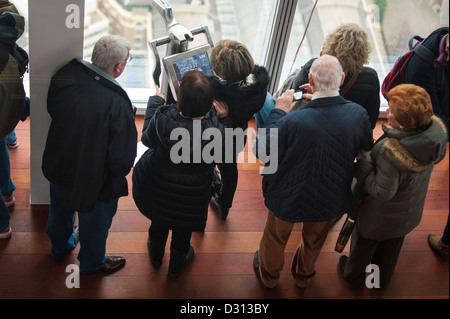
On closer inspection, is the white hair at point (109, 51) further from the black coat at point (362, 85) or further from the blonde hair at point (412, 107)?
the blonde hair at point (412, 107)

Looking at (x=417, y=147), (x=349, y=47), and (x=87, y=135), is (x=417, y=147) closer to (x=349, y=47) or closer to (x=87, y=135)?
(x=349, y=47)

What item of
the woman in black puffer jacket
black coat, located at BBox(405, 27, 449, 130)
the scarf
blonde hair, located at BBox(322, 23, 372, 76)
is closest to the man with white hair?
the woman in black puffer jacket

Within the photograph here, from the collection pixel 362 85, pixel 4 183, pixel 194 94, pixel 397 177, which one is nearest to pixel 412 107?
pixel 397 177

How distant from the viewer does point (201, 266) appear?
2.44 m

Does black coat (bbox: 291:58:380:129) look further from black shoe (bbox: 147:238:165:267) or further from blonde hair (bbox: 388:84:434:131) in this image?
black shoe (bbox: 147:238:165:267)

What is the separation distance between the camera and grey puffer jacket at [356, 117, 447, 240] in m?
1.71

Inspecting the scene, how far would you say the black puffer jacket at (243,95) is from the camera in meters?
2.02

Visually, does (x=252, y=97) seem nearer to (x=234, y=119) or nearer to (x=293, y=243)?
(x=234, y=119)

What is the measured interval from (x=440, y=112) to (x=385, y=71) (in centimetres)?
245

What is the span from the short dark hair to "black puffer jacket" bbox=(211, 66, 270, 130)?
0.21 meters

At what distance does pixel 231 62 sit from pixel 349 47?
558mm

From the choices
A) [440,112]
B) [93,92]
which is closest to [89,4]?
[93,92]

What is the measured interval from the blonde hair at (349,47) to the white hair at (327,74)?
0.93 feet

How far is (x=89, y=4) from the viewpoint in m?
3.13
